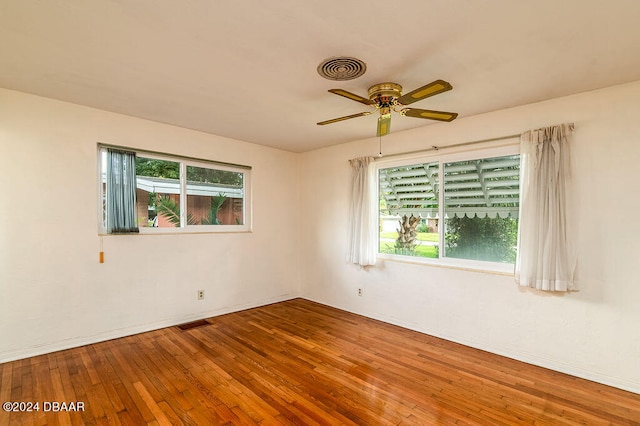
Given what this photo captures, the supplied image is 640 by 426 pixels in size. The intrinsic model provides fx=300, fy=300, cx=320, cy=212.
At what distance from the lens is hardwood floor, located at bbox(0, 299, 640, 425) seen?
6.75 feet

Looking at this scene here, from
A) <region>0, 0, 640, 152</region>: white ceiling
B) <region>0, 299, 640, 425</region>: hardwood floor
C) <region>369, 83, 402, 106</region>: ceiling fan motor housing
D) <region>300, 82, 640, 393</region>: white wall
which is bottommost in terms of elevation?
<region>0, 299, 640, 425</region>: hardwood floor

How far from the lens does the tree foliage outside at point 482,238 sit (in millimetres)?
3148

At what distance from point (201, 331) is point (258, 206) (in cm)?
194

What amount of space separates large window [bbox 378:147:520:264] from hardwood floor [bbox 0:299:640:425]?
1.08 m

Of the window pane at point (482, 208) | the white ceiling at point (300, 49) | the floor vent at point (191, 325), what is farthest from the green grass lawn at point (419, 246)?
the floor vent at point (191, 325)

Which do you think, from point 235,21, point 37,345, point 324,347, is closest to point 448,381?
point 324,347

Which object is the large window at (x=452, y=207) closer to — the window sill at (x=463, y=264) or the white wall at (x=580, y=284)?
the window sill at (x=463, y=264)

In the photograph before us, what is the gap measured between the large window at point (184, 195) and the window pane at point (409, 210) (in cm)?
210

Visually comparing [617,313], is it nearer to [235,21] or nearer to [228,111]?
[235,21]

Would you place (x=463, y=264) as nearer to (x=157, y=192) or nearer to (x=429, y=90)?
(x=429, y=90)

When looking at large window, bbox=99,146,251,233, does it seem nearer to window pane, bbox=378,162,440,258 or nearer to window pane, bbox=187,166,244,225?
window pane, bbox=187,166,244,225

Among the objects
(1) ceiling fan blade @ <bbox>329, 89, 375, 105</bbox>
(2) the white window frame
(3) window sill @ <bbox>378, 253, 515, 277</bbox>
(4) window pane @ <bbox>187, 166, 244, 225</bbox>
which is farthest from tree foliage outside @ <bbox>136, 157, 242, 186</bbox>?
(1) ceiling fan blade @ <bbox>329, 89, 375, 105</bbox>

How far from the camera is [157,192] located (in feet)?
12.2

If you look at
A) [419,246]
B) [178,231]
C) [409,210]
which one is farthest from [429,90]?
[178,231]
